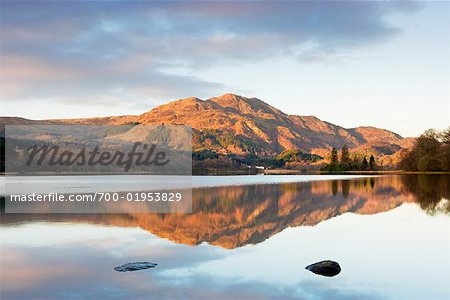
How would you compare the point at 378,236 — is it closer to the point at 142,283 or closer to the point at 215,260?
the point at 215,260

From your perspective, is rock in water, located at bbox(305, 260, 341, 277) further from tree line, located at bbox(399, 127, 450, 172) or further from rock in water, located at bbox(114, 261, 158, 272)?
tree line, located at bbox(399, 127, 450, 172)

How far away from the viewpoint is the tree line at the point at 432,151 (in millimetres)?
158000

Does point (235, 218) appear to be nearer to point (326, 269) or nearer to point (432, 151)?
point (326, 269)

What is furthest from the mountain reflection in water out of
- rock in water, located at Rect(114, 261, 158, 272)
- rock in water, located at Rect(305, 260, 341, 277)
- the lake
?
rock in water, located at Rect(305, 260, 341, 277)

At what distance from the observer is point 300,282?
65.1 ft

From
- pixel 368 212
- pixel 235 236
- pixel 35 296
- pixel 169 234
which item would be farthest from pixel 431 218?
pixel 35 296

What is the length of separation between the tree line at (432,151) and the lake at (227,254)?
12277 cm

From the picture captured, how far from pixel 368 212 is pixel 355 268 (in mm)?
26675

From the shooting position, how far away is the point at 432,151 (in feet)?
533

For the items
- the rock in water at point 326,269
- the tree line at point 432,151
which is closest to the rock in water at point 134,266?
the rock in water at point 326,269

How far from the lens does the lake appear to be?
1870 centimetres

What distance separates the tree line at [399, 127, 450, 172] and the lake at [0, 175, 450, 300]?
403ft

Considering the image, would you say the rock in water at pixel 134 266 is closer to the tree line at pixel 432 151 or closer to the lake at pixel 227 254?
the lake at pixel 227 254

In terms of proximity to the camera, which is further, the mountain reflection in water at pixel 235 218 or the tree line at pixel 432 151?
the tree line at pixel 432 151
